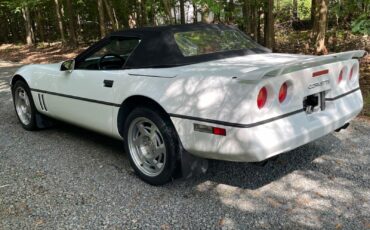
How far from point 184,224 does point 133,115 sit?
1213 mm

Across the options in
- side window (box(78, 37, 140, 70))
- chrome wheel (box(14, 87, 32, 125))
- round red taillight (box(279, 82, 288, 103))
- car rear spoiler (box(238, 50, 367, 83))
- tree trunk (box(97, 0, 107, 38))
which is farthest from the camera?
tree trunk (box(97, 0, 107, 38))

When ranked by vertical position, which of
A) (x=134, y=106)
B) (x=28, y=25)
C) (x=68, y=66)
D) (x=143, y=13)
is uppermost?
(x=143, y=13)

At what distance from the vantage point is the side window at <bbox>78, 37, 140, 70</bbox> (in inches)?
167

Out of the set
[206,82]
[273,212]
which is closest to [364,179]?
[273,212]

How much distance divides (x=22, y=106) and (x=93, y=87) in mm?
2152

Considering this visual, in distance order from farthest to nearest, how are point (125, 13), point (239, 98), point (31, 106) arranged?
point (125, 13)
point (31, 106)
point (239, 98)

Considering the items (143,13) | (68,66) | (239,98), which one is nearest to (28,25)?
(143,13)

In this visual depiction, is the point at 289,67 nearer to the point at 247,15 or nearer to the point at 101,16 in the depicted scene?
the point at 247,15

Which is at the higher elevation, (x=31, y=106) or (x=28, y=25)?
(x=28, y=25)

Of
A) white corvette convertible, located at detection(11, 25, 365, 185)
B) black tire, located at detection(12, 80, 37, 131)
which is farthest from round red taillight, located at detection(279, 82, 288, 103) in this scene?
black tire, located at detection(12, 80, 37, 131)

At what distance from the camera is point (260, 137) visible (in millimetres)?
2980

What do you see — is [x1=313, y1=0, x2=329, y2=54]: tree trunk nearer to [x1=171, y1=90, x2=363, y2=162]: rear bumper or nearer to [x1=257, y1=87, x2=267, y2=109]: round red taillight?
[x1=171, y1=90, x2=363, y2=162]: rear bumper

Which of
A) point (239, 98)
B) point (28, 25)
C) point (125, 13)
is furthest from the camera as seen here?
point (28, 25)

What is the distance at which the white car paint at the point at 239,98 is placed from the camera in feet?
9.78
